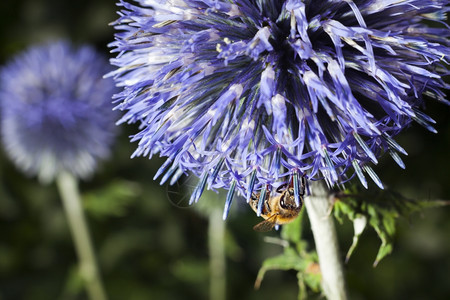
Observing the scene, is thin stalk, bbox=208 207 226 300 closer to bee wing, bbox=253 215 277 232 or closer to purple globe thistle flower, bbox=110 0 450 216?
bee wing, bbox=253 215 277 232

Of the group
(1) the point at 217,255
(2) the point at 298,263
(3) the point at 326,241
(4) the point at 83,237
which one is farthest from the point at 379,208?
(4) the point at 83,237

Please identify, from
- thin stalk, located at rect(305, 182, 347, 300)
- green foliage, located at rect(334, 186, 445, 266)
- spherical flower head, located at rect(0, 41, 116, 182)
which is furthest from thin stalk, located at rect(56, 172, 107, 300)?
green foliage, located at rect(334, 186, 445, 266)

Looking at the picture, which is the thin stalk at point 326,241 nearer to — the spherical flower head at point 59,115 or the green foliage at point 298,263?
the green foliage at point 298,263

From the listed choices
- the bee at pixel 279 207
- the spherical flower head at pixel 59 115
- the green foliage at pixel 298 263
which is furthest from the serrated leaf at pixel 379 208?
the spherical flower head at pixel 59 115

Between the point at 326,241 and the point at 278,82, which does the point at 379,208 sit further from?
the point at 278,82

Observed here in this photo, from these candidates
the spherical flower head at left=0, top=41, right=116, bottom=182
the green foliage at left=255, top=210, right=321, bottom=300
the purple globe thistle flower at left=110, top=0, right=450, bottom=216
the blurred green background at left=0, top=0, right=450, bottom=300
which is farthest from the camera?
the blurred green background at left=0, top=0, right=450, bottom=300

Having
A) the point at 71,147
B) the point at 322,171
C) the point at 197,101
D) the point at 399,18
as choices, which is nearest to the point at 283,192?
the point at 322,171
